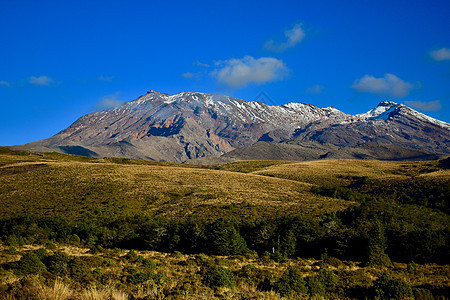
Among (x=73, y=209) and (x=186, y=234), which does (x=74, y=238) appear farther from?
(x=73, y=209)

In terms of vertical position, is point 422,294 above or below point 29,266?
below

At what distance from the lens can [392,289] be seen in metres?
13.6

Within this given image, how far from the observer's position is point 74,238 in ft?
109

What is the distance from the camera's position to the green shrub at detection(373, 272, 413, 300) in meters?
13.3

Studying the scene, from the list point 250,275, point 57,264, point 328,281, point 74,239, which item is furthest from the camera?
point 74,239

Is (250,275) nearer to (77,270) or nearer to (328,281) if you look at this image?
(328,281)

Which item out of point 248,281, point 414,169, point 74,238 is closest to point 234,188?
point 74,238

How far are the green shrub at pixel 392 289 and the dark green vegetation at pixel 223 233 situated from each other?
0.16ft

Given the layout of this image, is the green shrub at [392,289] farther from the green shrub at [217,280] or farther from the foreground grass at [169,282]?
the green shrub at [217,280]

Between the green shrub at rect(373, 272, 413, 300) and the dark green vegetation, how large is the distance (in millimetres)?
48

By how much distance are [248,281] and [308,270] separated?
7.58 m

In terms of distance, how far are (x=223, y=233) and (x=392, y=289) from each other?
2067 centimetres

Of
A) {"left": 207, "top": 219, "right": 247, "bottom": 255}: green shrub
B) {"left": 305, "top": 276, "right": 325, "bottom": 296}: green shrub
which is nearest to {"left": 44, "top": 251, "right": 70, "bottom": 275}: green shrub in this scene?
{"left": 305, "top": 276, "right": 325, "bottom": 296}: green shrub

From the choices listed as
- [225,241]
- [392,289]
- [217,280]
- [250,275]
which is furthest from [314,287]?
[225,241]
